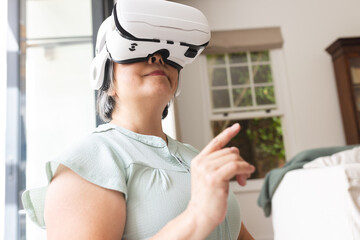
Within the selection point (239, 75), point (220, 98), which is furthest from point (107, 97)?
point (239, 75)

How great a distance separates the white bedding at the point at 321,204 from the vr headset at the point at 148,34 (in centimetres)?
133

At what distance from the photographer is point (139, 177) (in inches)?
26.7

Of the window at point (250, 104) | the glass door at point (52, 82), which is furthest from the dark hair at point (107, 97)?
the window at point (250, 104)

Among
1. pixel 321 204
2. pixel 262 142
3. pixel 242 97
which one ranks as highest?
pixel 242 97

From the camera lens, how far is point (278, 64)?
3754mm

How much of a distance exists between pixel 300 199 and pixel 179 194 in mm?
1638

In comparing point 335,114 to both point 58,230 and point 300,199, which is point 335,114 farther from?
point 58,230

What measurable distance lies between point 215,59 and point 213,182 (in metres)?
3.40

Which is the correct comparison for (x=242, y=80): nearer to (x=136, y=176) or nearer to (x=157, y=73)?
→ (x=157, y=73)

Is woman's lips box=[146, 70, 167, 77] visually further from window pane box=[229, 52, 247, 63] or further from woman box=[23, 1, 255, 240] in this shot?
window pane box=[229, 52, 247, 63]

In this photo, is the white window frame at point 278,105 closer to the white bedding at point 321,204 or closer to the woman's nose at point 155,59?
the white bedding at point 321,204

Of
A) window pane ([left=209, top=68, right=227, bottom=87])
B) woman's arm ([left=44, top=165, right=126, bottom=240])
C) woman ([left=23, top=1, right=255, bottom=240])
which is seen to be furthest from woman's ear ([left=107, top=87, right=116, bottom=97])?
window pane ([left=209, top=68, right=227, bottom=87])

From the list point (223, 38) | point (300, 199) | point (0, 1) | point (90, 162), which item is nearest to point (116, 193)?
point (90, 162)

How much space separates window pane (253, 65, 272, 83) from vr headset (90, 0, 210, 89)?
3.07m
